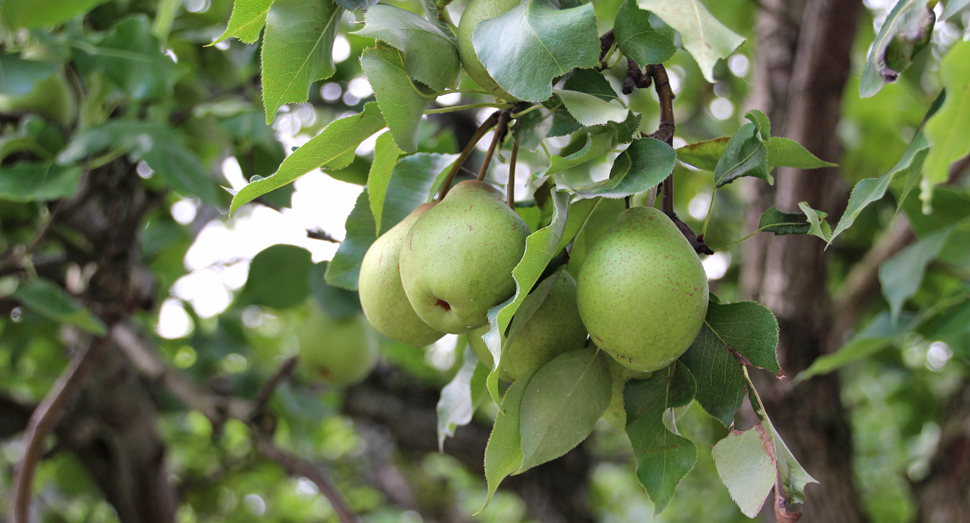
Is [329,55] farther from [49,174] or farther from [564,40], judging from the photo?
[49,174]

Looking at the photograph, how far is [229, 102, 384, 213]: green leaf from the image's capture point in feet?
2.02

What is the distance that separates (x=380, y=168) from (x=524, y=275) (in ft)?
0.86

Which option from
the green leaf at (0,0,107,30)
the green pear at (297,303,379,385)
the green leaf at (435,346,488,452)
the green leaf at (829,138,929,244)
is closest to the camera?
the green leaf at (829,138,929,244)

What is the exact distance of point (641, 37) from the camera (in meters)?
0.63

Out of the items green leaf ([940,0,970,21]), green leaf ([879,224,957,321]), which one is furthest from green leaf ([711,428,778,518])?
green leaf ([879,224,957,321])

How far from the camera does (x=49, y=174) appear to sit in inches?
50.3

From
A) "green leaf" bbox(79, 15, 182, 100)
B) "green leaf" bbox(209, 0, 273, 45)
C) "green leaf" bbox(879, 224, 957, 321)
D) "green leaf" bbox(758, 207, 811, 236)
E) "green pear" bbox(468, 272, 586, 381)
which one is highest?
"green leaf" bbox(209, 0, 273, 45)

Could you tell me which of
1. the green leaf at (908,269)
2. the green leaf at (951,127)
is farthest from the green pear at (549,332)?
the green leaf at (908,269)

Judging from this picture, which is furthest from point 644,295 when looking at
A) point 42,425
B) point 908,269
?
point 42,425

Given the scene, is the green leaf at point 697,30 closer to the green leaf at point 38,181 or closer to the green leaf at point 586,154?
the green leaf at point 586,154

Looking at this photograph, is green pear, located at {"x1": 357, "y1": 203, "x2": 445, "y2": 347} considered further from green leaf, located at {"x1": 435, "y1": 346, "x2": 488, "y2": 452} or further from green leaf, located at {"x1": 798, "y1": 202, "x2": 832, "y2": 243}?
green leaf, located at {"x1": 798, "y1": 202, "x2": 832, "y2": 243}

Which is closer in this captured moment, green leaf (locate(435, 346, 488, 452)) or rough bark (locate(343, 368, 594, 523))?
green leaf (locate(435, 346, 488, 452))

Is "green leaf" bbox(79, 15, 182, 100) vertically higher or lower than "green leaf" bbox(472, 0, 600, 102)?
lower

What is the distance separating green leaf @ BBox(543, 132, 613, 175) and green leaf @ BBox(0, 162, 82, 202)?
40.8 inches
